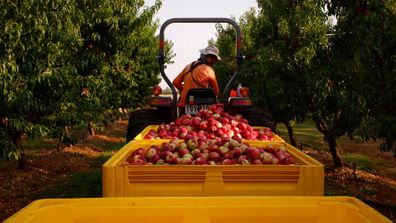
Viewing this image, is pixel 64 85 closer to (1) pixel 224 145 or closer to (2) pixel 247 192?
(1) pixel 224 145

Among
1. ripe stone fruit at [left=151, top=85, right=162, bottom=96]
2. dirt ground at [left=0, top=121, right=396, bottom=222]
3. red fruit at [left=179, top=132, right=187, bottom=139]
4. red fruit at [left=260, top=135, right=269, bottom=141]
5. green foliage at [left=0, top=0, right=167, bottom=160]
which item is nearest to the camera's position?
red fruit at [left=179, top=132, right=187, bottom=139]

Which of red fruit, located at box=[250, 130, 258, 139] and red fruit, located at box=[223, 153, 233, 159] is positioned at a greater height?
red fruit, located at box=[250, 130, 258, 139]

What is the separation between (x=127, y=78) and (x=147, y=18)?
2.27 m

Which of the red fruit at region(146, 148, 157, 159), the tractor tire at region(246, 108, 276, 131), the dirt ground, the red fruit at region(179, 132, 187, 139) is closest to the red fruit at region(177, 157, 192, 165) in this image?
the red fruit at region(146, 148, 157, 159)

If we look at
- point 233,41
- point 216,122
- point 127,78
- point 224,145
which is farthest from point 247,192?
point 233,41

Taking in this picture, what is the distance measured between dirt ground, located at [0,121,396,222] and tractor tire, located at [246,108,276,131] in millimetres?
1929

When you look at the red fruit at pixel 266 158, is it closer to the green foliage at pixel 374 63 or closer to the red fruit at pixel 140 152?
the red fruit at pixel 140 152

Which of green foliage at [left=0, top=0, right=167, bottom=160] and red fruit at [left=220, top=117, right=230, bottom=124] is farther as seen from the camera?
green foliage at [left=0, top=0, right=167, bottom=160]

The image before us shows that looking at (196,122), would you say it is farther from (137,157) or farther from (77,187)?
(77,187)

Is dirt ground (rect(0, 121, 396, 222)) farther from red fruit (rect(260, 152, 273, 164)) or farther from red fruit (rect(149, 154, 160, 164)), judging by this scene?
red fruit (rect(149, 154, 160, 164))

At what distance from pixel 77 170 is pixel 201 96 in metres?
5.47

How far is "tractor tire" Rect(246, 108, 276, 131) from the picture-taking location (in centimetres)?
680

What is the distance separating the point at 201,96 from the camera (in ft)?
21.8

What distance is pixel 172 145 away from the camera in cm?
403
